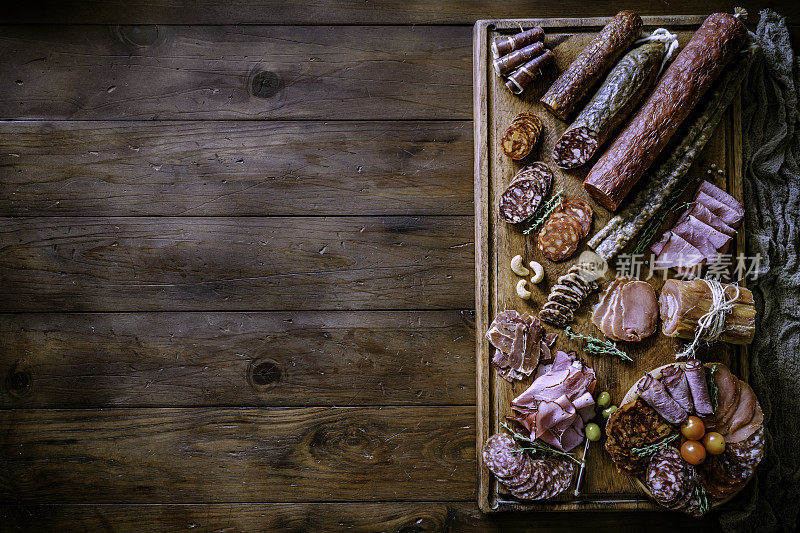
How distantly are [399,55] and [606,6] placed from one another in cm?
65

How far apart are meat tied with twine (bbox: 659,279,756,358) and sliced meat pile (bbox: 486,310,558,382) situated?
0.33 metres

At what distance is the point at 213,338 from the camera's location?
59.2 inches

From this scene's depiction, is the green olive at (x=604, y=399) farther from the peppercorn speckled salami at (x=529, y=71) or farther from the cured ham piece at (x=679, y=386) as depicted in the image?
the peppercorn speckled salami at (x=529, y=71)

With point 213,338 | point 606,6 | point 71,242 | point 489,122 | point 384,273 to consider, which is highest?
point 606,6

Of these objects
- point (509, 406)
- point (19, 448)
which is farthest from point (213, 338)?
point (509, 406)

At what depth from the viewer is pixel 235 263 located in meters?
1.51

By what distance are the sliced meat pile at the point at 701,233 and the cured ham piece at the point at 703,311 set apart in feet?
0.23

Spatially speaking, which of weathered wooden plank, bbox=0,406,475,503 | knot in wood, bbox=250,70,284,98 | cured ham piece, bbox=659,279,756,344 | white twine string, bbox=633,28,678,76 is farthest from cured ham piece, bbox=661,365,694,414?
knot in wood, bbox=250,70,284,98

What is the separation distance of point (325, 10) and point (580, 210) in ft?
Result: 3.21

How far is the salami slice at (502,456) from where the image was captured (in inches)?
53.8

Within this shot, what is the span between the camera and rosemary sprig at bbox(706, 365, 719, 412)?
1331 millimetres

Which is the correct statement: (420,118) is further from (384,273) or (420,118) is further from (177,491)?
(177,491)

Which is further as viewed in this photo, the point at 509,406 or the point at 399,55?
the point at 399,55

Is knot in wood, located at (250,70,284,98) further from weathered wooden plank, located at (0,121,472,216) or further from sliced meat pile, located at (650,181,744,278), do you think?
sliced meat pile, located at (650,181,744,278)
